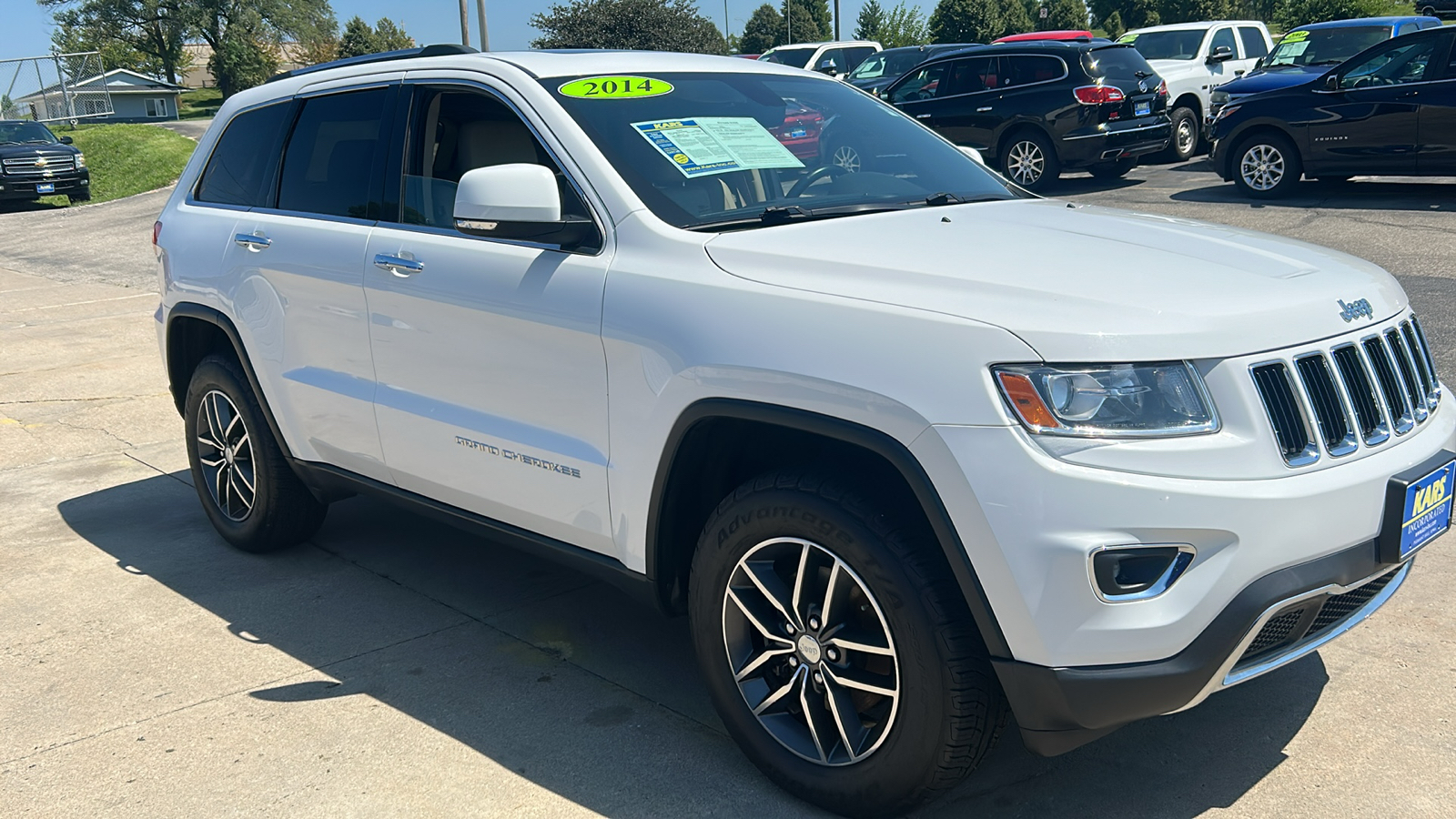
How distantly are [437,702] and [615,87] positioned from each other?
1.93 meters

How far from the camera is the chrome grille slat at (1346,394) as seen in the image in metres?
2.66

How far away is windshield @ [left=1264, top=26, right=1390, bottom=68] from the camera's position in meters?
16.4

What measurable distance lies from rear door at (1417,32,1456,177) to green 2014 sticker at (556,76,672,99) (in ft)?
34.9

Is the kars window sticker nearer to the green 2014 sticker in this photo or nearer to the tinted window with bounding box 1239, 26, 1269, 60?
the green 2014 sticker

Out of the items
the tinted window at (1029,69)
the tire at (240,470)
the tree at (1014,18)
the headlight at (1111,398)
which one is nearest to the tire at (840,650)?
the headlight at (1111,398)

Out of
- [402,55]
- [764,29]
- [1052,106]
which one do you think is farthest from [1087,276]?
[764,29]

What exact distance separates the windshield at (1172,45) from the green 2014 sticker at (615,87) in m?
17.1

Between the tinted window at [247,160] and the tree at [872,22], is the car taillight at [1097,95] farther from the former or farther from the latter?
the tree at [872,22]

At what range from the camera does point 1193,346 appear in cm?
258

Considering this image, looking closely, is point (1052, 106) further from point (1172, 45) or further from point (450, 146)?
point (450, 146)

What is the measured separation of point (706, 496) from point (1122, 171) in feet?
45.0

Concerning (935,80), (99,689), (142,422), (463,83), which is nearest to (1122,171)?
(935,80)

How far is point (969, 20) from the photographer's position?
5147cm

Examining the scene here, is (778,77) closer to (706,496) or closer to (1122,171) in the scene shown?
(706,496)
